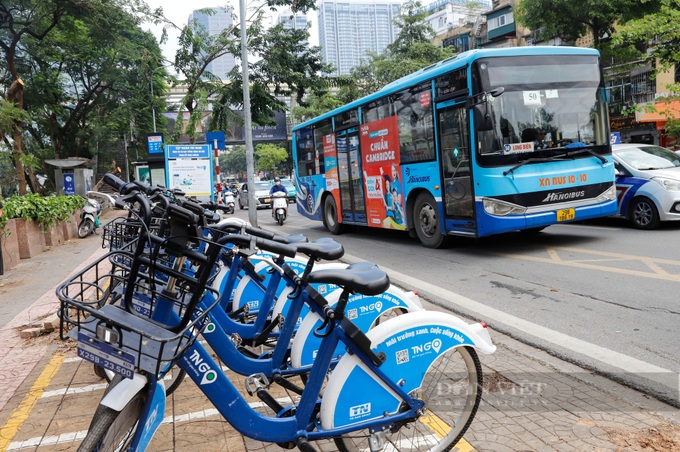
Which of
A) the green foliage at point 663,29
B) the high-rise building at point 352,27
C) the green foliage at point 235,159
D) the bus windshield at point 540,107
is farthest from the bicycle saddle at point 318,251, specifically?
the green foliage at point 235,159

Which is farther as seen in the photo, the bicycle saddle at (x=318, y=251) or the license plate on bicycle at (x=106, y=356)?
the bicycle saddle at (x=318, y=251)

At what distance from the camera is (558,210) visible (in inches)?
332

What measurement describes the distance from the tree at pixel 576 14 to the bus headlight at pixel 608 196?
14.1 m

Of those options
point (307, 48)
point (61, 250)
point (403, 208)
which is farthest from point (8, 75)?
point (403, 208)

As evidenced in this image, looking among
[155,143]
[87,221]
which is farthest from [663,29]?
[87,221]

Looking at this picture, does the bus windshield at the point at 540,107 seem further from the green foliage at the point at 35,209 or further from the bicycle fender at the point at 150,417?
the green foliage at the point at 35,209

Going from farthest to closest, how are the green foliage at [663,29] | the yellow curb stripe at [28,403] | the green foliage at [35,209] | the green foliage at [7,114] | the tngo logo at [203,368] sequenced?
the green foliage at [7,114] < the green foliage at [663,29] < the green foliage at [35,209] < the yellow curb stripe at [28,403] < the tngo logo at [203,368]

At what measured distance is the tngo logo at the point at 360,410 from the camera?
2447mm

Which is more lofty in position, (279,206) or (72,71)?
(72,71)

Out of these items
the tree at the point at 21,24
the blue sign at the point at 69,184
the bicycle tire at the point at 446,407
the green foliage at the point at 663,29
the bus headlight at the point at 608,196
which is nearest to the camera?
the bicycle tire at the point at 446,407

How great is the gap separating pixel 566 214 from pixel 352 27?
7909 centimetres

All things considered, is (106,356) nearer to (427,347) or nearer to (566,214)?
(427,347)

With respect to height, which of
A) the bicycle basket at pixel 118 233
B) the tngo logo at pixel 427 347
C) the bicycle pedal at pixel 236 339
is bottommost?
the bicycle pedal at pixel 236 339

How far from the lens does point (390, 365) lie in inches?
99.4
